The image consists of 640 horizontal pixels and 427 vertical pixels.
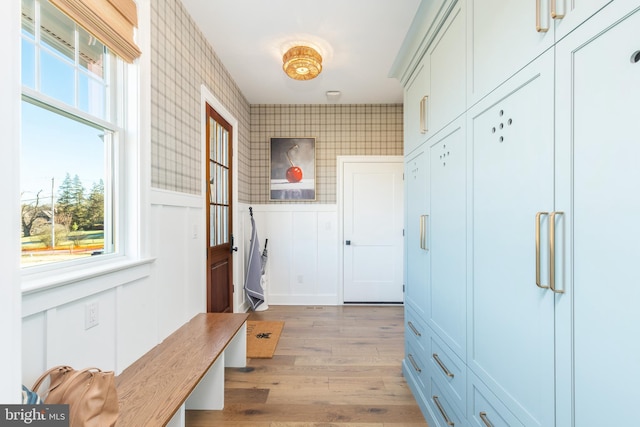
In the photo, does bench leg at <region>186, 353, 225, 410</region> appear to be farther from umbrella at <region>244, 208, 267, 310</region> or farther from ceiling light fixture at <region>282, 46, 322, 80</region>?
ceiling light fixture at <region>282, 46, 322, 80</region>

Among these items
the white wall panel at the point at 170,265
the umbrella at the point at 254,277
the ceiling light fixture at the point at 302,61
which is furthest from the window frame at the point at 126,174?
the umbrella at the point at 254,277

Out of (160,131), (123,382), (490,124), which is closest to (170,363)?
(123,382)

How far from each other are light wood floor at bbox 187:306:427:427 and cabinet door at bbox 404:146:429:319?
63 cm

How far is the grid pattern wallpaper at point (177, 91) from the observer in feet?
6.04

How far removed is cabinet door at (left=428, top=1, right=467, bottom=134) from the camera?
4.63 ft

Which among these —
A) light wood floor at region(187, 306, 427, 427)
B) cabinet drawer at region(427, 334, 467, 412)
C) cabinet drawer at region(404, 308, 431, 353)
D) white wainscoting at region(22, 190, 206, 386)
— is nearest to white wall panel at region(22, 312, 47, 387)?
white wainscoting at region(22, 190, 206, 386)

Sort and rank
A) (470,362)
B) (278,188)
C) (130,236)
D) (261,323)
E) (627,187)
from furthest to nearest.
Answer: (278,188)
(261,323)
(130,236)
(470,362)
(627,187)

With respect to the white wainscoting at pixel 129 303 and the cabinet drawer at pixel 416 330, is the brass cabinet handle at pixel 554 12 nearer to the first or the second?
the cabinet drawer at pixel 416 330

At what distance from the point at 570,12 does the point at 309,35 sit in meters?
2.14

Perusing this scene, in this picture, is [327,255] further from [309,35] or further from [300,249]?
[309,35]

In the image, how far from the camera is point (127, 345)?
1547 mm

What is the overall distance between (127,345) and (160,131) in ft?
4.08

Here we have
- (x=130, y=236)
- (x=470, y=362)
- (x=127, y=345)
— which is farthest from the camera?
(x=130, y=236)

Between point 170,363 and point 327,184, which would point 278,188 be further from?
point 170,363
